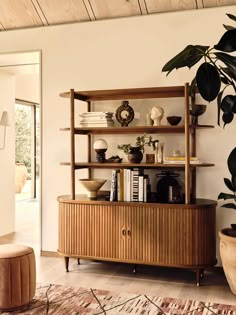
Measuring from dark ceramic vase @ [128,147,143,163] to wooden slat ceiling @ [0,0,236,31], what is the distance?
1426 millimetres

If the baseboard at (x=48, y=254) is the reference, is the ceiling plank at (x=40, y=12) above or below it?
above

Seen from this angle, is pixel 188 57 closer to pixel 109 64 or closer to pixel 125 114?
pixel 125 114

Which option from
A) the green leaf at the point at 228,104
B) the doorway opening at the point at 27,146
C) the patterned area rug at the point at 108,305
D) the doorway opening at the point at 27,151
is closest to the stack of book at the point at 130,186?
the patterned area rug at the point at 108,305

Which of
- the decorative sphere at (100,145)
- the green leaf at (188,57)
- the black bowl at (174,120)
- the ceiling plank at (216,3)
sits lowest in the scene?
the decorative sphere at (100,145)

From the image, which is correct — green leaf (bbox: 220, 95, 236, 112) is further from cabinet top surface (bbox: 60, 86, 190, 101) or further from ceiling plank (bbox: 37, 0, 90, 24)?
ceiling plank (bbox: 37, 0, 90, 24)

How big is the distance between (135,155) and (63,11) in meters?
1.74

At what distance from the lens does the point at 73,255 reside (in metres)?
3.87

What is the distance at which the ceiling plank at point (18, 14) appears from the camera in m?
4.21

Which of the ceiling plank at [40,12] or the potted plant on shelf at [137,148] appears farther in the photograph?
the ceiling plank at [40,12]

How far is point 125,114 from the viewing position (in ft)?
13.0

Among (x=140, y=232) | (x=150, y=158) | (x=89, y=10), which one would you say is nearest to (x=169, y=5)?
(x=89, y=10)

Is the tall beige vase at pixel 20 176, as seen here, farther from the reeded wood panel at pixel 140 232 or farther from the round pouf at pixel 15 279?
the round pouf at pixel 15 279

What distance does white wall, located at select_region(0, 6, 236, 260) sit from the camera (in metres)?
3.89

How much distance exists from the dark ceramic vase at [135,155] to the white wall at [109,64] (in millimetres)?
607
